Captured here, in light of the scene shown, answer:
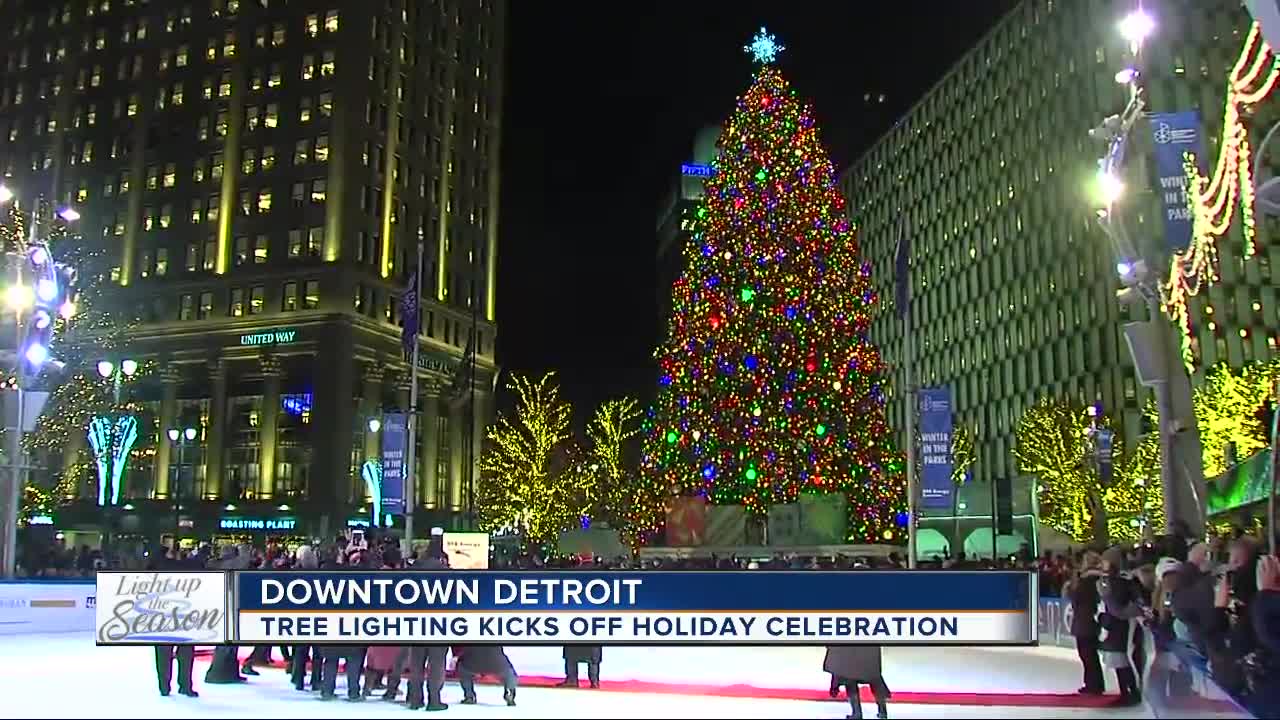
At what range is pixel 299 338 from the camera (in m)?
84.0

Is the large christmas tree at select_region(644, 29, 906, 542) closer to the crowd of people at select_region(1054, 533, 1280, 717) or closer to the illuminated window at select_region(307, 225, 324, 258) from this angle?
the crowd of people at select_region(1054, 533, 1280, 717)

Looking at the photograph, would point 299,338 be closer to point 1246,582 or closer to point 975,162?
point 975,162

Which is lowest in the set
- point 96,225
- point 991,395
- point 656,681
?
point 656,681

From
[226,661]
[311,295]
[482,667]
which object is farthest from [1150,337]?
[311,295]

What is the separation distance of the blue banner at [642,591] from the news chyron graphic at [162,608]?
430mm

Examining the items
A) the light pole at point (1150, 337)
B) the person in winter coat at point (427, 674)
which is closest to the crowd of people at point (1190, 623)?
the light pole at point (1150, 337)

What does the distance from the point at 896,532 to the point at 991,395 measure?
56266 mm

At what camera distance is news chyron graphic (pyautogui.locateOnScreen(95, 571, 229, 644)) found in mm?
13578

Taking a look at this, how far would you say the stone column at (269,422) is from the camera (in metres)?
84.0

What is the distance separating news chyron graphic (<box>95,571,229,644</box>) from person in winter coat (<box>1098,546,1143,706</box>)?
36.1ft

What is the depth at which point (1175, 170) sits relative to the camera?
20922 mm

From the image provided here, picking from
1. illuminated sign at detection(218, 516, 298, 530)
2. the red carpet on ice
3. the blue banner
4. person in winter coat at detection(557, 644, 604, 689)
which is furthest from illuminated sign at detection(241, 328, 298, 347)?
the blue banner

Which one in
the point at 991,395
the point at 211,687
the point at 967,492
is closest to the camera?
the point at 211,687

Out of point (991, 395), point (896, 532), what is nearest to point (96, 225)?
point (991, 395)
